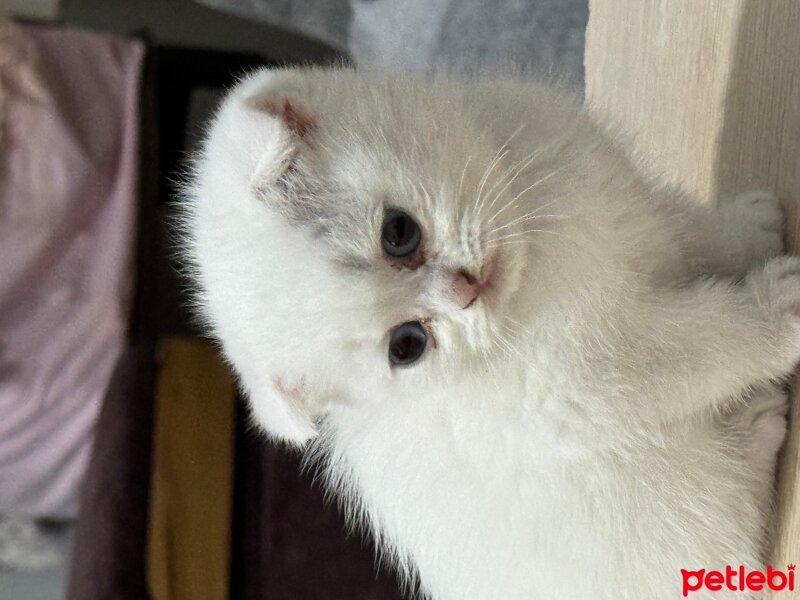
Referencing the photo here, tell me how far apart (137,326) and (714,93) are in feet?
4.84

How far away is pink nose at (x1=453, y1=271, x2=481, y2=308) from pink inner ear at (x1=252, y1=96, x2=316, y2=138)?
216mm

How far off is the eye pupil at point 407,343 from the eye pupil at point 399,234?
7cm

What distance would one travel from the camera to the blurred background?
59.6 inches

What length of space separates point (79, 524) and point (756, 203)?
1375mm

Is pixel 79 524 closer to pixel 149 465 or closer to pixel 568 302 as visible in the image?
pixel 149 465

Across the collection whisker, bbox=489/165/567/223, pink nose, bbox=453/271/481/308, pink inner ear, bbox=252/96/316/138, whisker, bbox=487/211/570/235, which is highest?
pink inner ear, bbox=252/96/316/138

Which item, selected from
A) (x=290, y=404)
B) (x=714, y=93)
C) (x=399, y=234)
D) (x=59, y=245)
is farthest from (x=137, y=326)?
(x=714, y=93)

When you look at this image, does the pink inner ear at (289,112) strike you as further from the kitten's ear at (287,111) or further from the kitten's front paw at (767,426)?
the kitten's front paw at (767,426)

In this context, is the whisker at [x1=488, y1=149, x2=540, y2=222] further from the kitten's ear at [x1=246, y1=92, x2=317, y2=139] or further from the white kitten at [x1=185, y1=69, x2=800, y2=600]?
the kitten's ear at [x1=246, y1=92, x2=317, y2=139]

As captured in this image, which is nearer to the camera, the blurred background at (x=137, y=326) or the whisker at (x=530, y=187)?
the whisker at (x=530, y=187)

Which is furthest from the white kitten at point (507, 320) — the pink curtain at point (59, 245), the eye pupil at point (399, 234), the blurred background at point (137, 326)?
the pink curtain at point (59, 245)

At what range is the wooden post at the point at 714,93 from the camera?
0.72m

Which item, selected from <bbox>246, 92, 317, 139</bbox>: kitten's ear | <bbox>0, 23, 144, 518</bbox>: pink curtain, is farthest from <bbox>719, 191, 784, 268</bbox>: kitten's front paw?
<bbox>0, 23, 144, 518</bbox>: pink curtain

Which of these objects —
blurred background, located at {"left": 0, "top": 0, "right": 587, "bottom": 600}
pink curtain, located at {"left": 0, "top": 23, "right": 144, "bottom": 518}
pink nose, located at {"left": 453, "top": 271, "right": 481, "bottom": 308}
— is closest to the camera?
pink nose, located at {"left": 453, "top": 271, "right": 481, "bottom": 308}
